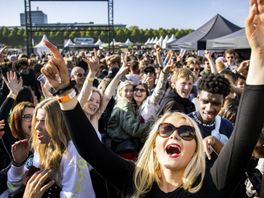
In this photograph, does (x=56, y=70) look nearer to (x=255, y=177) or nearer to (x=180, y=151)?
(x=180, y=151)

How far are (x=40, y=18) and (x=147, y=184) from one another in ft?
478

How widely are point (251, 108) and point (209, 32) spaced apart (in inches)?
489

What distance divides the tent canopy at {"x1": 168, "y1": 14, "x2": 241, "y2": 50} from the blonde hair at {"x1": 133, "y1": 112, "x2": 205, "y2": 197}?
11.1 meters

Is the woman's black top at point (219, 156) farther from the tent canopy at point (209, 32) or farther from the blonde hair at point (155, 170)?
the tent canopy at point (209, 32)


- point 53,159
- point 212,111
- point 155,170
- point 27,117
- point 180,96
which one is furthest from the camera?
point 180,96

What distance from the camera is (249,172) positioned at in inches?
84.3

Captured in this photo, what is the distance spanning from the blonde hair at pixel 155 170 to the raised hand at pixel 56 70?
57 cm

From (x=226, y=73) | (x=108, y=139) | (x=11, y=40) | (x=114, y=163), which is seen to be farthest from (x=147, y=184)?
(x=11, y=40)

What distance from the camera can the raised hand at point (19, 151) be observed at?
2426 mm

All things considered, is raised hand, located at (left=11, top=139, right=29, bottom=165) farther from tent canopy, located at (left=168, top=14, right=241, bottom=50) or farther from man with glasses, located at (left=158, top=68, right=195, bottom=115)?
tent canopy, located at (left=168, top=14, right=241, bottom=50)

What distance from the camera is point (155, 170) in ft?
5.88

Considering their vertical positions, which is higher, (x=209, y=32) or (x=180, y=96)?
(x=209, y=32)

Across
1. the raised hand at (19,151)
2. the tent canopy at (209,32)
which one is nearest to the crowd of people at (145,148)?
the raised hand at (19,151)

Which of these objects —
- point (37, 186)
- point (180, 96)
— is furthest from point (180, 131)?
point (180, 96)
